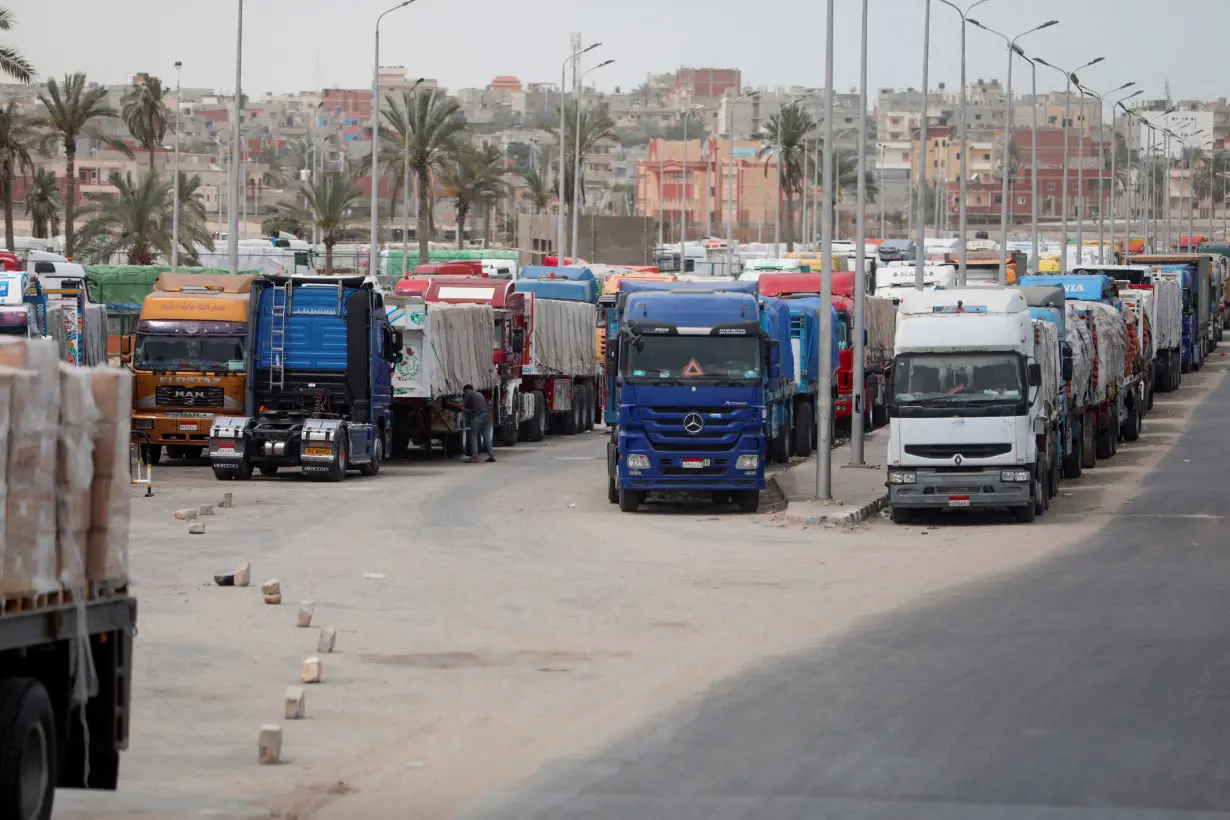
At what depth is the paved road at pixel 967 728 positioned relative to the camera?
37.9 feet

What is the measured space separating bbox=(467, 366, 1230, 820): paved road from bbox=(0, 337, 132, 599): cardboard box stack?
2.58m

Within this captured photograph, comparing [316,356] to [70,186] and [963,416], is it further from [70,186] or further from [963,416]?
[70,186]

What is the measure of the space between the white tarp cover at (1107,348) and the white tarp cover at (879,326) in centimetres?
679

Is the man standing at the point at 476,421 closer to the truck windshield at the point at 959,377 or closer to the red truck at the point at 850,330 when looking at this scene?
the red truck at the point at 850,330

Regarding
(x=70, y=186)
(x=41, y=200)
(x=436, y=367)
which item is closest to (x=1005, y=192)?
(x=436, y=367)

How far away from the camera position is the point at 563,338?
161 ft

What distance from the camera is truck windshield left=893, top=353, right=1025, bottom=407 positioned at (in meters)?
28.8

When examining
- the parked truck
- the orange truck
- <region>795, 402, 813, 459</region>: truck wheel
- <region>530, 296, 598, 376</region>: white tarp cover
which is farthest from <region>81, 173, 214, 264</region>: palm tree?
the orange truck

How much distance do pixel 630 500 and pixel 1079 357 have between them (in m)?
9.93

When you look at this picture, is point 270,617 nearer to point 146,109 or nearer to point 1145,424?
point 1145,424

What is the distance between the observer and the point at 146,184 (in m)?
→ 79.3

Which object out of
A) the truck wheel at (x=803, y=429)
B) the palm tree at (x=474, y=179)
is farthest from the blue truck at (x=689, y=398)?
the palm tree at (x=474, y=179)

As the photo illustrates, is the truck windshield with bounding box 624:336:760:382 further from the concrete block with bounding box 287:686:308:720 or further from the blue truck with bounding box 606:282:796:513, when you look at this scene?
the concrete block with bounding box 287:686:308:720

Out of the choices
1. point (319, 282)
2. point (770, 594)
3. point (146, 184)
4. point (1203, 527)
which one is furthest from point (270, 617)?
point (146, 184)
